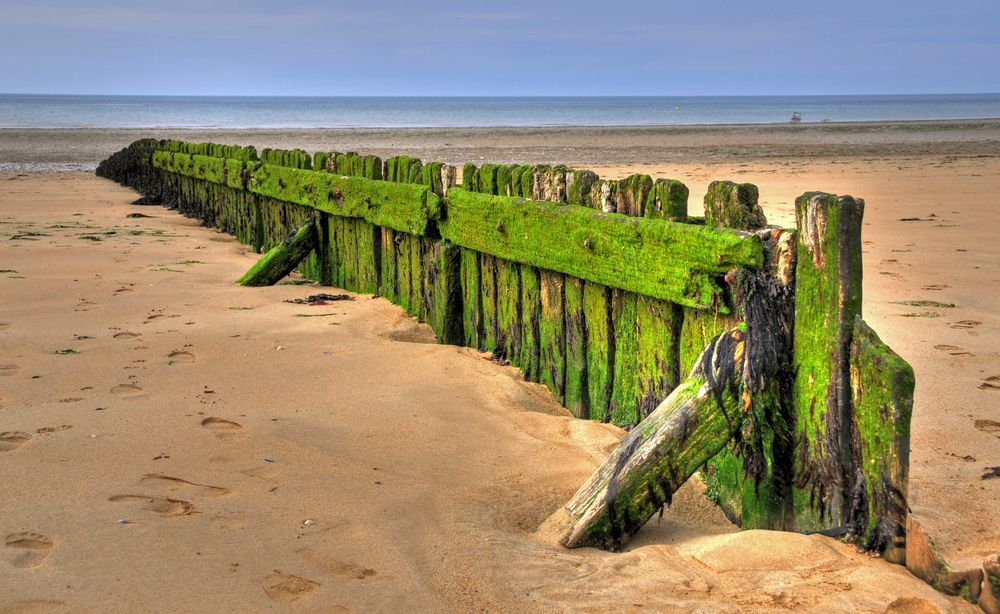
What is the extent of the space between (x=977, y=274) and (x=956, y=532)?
5108mm

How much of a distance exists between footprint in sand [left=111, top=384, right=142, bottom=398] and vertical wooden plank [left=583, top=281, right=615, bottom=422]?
222 centimetres

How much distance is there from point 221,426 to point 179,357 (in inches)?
53.3

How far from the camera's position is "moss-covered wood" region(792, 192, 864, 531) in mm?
2744

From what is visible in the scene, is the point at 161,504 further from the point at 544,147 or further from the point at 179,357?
the point at 544,147

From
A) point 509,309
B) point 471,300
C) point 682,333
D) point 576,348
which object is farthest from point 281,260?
point 682,333

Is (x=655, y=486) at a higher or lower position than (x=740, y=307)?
lower

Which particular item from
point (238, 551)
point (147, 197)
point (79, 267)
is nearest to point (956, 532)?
point (238, 551)

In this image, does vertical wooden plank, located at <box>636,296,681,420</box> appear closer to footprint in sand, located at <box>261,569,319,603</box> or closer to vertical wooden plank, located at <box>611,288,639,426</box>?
vertical wooden plank, located at <box>611,288,639,426</box>

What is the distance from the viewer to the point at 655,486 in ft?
10.0

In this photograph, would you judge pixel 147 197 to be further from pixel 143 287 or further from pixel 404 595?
pixel 404 595

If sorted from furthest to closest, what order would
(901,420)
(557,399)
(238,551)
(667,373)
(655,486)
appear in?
1. (557,399)
2. (667,373)
3. (655,486)
4. (238,551)
5. (901,420)

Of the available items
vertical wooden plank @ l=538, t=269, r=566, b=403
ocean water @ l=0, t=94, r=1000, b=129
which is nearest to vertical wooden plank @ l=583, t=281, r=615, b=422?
vertical wooden plank @ l=538, t=269, r=566, b=403

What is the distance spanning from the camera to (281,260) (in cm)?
773

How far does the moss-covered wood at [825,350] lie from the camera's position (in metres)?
2.74
